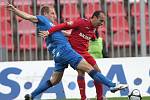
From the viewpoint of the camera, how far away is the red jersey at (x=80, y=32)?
954 cm

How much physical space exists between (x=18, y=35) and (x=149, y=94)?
2791 millimetres

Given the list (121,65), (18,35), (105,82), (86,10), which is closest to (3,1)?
(18,35)

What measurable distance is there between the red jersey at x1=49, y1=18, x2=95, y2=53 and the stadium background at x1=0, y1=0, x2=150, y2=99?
285 centimetres

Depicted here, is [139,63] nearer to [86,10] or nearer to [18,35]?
[86,10]

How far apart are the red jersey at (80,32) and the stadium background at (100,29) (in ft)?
9.36

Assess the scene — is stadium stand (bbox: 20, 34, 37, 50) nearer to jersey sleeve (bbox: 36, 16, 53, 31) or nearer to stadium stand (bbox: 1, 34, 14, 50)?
stadium stand (bbox: 1, 34, 14, 50)

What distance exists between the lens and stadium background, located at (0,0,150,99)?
495 inches

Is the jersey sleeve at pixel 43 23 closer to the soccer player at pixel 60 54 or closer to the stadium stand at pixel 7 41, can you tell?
the soccer player at pixel 60 54

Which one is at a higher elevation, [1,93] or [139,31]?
[139,31]

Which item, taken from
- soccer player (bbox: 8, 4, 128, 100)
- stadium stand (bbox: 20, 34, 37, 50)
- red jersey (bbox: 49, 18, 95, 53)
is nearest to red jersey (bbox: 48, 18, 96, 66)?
red jersey (bbox: 49, 18, 95, 53)

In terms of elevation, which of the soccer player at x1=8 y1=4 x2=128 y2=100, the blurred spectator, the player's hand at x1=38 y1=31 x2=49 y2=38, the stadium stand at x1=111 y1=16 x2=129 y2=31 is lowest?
the soccer player at x1=8 y1=4 x2=128 y2=100

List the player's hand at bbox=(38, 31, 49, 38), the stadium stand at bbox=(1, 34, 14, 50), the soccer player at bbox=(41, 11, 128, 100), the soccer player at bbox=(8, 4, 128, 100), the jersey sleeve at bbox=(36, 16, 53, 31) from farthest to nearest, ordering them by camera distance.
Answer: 1. the stadium stand at bbox=(1, 34, 14, 50)
2. the jersey sleeve at bbox=(36, 16, 53, 31)
3. the soccer player at bbox=(41, 11, 128, 100)
4. the player's hand at bbox=(38, 31, 49, 38)
5. the soccer player at bbox=(8, 4, 128, 100)

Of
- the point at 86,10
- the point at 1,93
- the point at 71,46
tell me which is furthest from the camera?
the point at 86,10

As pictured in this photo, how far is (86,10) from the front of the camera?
41.8 feet
